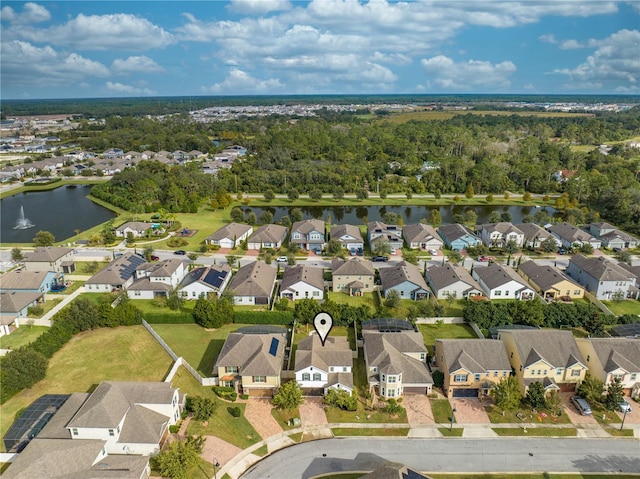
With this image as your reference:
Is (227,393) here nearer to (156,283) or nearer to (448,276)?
(156,283)

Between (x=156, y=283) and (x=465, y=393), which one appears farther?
(x=156, y=283)

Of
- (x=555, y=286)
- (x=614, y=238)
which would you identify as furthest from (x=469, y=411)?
(x=614, y=238)

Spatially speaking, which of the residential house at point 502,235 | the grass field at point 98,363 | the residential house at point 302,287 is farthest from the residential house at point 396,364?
the residential house at point 502,235

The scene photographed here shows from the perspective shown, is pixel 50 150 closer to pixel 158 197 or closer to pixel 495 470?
pixel 158 197

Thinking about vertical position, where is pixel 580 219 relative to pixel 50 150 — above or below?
below

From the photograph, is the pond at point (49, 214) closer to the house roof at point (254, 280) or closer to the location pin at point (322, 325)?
the house roof at point (254, 280)

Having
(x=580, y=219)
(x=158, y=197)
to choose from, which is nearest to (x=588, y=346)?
(x=580, y=219)

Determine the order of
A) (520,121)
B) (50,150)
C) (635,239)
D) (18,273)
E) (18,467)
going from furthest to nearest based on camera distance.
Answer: (520,121) < (50,150) < (635,239) < (18,273) < (18,467)
